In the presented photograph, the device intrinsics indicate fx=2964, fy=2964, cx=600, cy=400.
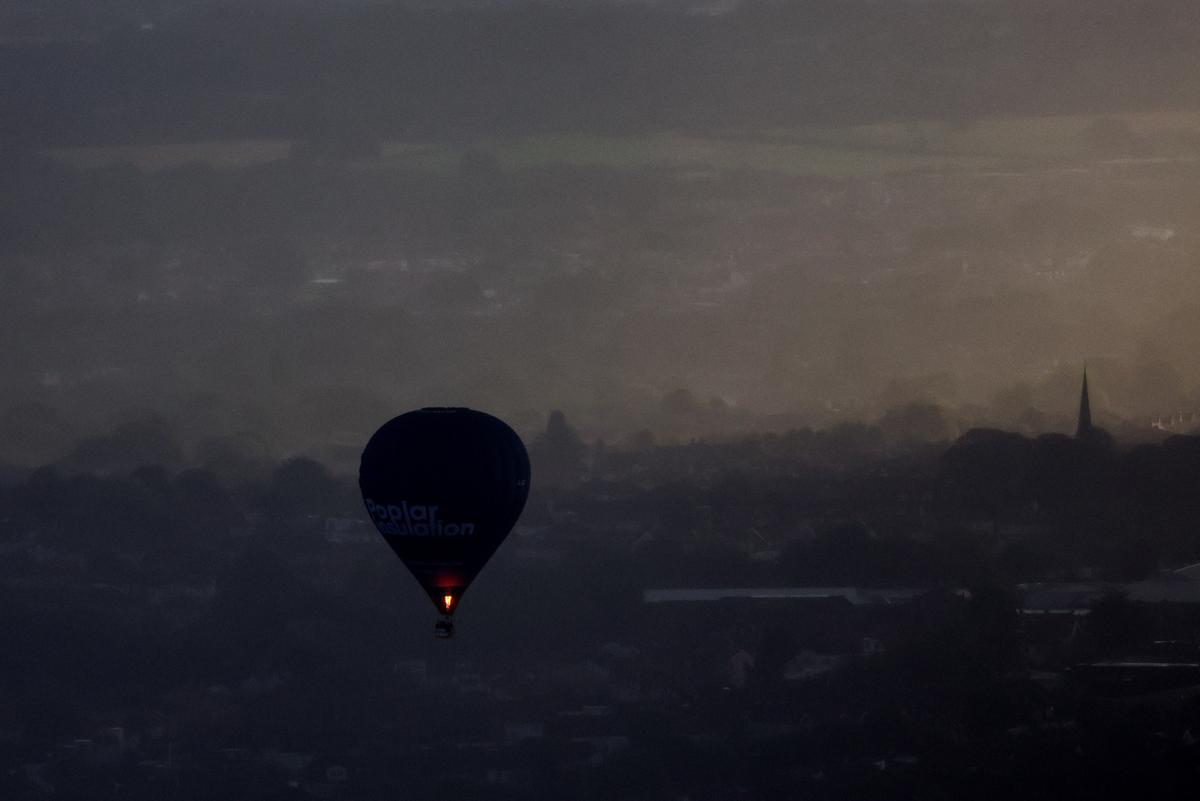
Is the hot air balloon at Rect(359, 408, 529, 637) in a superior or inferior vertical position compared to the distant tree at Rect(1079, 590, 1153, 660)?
superior

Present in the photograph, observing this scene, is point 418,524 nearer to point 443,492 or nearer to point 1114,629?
point 443,492

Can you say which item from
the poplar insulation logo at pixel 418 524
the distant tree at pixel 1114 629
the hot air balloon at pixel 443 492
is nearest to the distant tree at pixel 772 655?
the distant tree at pixel 1114 629

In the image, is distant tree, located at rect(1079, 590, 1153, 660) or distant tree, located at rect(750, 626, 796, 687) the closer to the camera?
distant tree, located at rect(1079, 590, 1153, 660)

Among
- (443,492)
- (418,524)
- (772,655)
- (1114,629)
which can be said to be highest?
(443,492)

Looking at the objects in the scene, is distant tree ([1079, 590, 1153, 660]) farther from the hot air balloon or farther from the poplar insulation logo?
the poplar insulation logo

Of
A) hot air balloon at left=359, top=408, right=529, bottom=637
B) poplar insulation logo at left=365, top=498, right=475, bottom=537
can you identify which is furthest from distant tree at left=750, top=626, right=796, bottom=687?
poplar insulation logo at left=365, top=498, right=475, bottom=537

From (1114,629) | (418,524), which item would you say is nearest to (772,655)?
(1114,629)

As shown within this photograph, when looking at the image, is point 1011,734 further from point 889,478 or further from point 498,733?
point 889,478

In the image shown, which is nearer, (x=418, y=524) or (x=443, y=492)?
(x=443, y=492)

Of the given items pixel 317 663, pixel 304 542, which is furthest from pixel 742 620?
pixel 304 542
